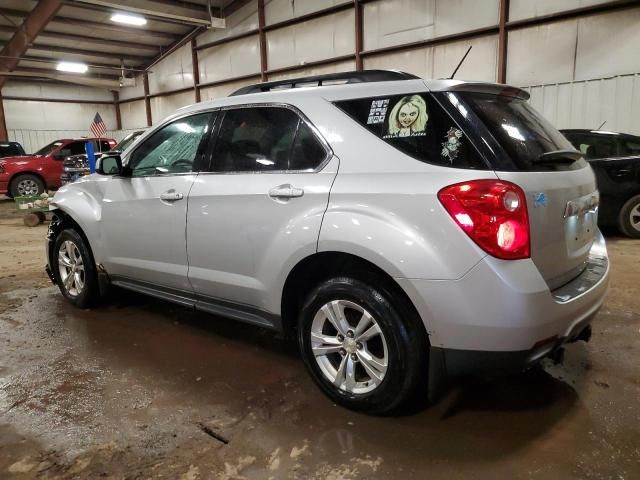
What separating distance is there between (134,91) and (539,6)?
15931 millimetres

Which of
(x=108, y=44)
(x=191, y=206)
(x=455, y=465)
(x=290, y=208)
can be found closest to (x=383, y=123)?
(x=290, y=208)

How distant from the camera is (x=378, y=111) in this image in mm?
2203

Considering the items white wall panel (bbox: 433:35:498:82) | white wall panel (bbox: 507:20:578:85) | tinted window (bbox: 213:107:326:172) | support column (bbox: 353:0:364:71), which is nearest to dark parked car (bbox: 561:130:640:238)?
white wall panel (bbox: 507:20:578:85)

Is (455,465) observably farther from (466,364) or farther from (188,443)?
(188,443)

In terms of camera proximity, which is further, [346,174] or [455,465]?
[346,174]

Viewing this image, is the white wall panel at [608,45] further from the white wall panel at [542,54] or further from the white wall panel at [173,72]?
the white wall panel at [173,72]

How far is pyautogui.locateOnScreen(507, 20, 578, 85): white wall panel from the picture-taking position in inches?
344

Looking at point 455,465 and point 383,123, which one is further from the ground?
point 383,123

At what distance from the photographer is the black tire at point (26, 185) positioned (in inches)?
480

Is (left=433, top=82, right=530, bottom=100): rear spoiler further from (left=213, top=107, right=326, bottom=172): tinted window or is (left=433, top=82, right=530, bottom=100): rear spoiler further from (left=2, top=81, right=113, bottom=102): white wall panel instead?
(left=2, top=81, right=113, bottom=102): white wall panel

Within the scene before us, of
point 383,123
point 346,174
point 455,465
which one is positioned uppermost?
point 383,123

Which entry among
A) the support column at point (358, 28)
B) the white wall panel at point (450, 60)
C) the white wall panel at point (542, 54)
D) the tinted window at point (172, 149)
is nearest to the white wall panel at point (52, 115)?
the support column at point (358, 28)

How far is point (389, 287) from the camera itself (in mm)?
2080

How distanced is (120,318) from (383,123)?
2.72 metres
